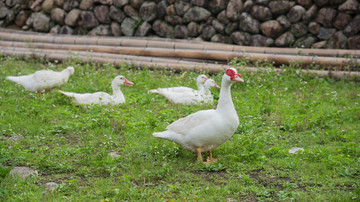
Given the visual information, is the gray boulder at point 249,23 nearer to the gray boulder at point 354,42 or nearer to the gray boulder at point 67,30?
the gray boulder at point 354,42

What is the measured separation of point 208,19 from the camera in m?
11.1

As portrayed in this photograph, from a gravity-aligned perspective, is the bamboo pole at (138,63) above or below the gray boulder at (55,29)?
below

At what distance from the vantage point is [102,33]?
12.6 metres

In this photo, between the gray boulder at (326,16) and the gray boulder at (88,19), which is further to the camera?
the gray boulder at (88,19)

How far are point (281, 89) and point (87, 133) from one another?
4142 millimetres

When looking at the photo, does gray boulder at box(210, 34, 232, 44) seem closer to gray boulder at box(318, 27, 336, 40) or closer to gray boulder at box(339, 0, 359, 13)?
gray boulder at box(318, 27, 336, 40)

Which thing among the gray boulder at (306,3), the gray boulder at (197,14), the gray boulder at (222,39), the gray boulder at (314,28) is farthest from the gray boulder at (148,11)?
the gray boulder at (314,28)

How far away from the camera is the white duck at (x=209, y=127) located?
4625 mm

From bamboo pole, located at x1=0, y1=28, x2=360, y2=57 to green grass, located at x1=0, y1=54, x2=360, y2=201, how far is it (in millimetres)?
1293

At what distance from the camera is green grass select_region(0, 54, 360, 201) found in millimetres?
4098

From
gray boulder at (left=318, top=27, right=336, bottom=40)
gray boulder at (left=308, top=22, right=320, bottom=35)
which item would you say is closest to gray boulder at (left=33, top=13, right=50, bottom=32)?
gray boulder at (left=308, top=22, right=320, bottom=35)

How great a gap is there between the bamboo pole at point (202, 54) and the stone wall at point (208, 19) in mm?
1168

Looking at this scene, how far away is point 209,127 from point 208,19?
7046mm

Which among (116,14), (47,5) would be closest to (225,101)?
(116,14)
